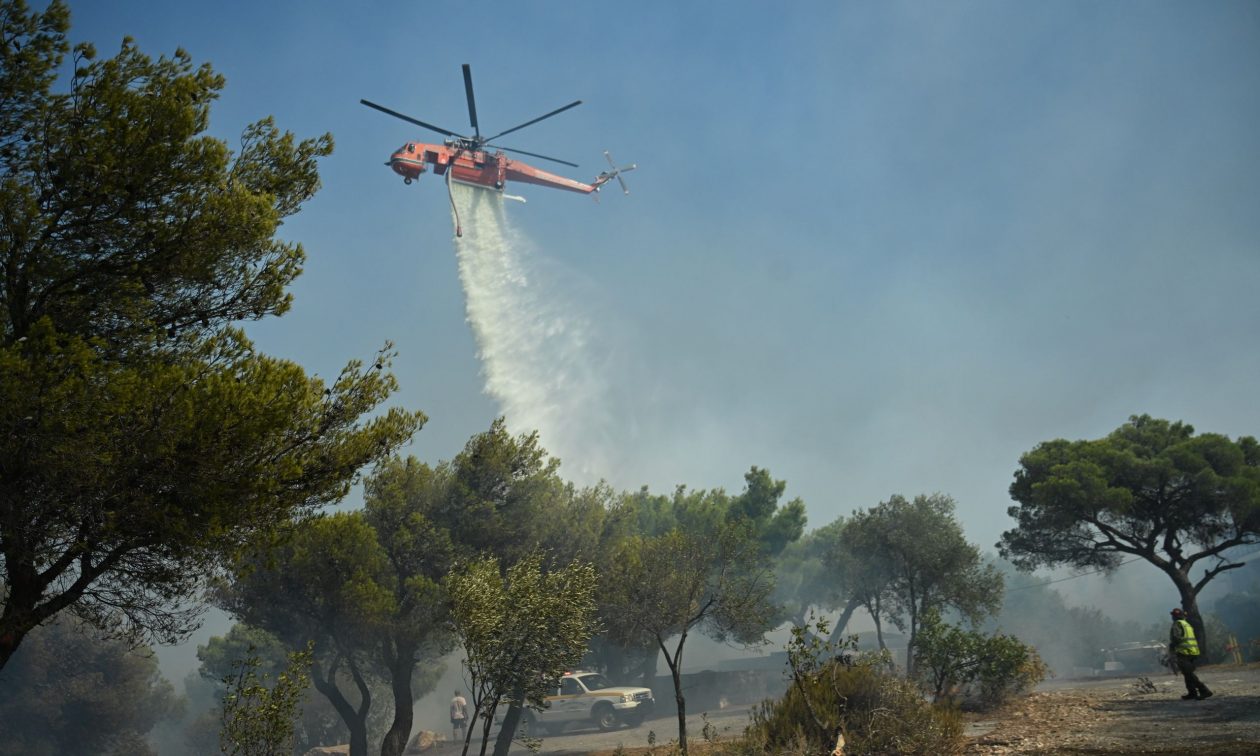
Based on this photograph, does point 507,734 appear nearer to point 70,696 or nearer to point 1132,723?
point 1132,723

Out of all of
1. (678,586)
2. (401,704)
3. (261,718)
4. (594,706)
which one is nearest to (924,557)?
(594,706)

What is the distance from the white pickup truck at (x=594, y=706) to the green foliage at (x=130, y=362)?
23.2 m

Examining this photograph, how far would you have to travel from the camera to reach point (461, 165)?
60938mm

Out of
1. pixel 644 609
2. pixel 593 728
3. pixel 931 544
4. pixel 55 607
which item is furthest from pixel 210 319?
pixel 931 544

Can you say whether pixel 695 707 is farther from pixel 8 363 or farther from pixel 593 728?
pixel 8 363

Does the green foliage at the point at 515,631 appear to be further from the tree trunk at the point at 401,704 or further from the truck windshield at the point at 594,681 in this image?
the truck windshield at the point at 594,681

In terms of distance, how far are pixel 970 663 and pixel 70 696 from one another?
5643 cm

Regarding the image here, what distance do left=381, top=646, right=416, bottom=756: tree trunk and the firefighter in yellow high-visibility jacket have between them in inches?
872

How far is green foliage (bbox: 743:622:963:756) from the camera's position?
16.2m

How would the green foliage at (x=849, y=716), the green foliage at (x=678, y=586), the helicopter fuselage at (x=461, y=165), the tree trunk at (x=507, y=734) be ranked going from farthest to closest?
the helicopter fuselage at (x=461, y=165)
the tree trunk at (x=507, y=734)
the green foliage at (x=678, y=586)
the green foliage at (x=849, y=716)

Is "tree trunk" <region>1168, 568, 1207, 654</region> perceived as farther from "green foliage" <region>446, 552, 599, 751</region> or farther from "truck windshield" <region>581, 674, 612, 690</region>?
"green foliage" <region>446, 552, 599, 751</region>

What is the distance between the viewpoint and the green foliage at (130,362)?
10.7 meters

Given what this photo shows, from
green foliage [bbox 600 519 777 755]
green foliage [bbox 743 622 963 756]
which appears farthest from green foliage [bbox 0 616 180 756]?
green foliage [bbox 743 622 963 756]

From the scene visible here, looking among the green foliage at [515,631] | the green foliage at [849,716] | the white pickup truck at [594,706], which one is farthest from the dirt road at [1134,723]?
the white pickup truck at [594,706]
